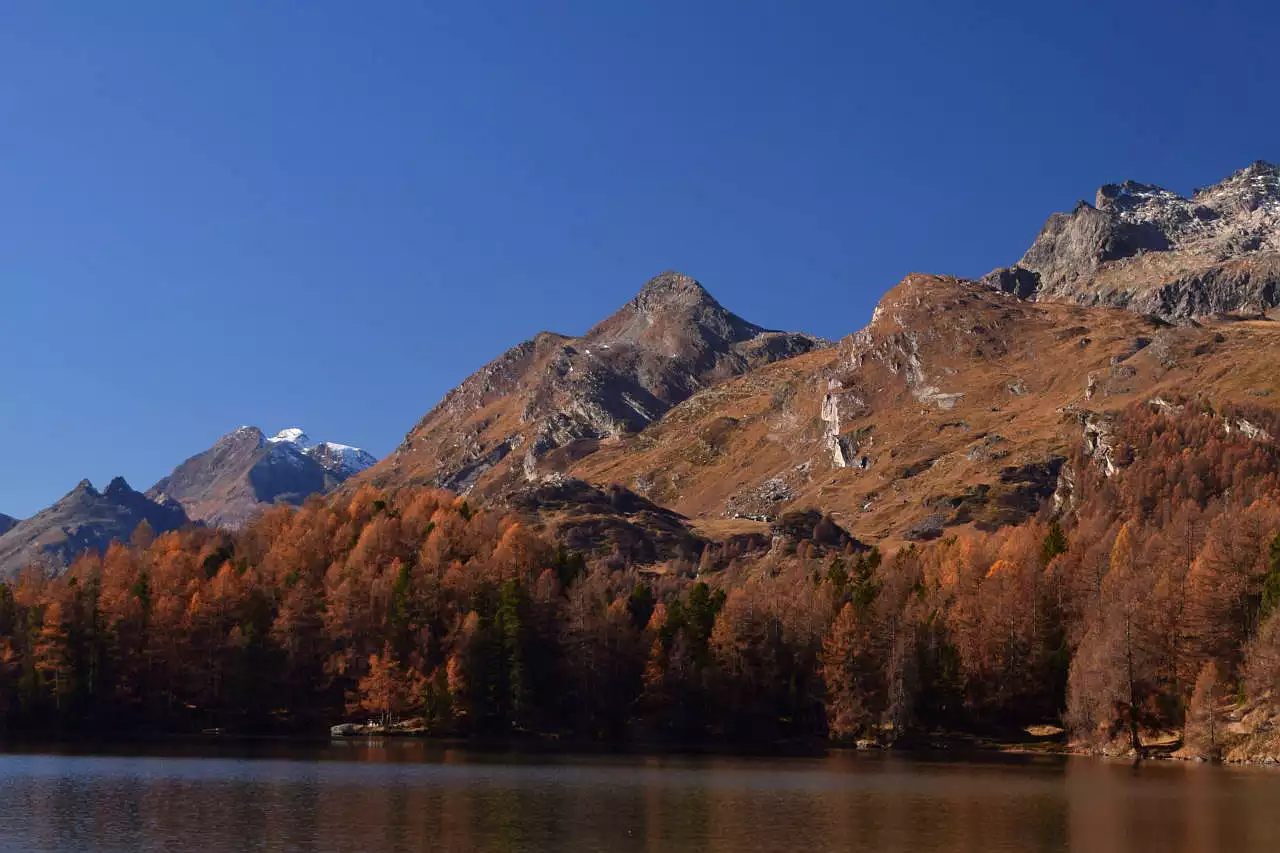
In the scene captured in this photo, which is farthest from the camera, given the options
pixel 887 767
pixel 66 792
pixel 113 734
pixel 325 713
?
pixel 325 713

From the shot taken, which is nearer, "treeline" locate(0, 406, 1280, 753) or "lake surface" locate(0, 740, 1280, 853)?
"lake surface" locate(0, 740, 1280, 853)

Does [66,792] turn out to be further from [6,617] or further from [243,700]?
[6,617]

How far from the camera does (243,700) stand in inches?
6496

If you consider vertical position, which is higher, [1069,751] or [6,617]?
[6,617]

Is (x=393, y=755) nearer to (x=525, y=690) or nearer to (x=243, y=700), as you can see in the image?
(x=525, y=690)

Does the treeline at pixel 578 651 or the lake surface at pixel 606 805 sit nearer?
the lake surface at pixel 606 805

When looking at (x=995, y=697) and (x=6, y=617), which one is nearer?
(x=995, y=697)

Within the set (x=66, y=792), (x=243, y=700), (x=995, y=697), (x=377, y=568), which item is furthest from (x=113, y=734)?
(x=995, y=697)

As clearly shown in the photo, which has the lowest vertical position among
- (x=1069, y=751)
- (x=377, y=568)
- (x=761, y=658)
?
(x=1069, y=751)

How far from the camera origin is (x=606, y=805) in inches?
3297

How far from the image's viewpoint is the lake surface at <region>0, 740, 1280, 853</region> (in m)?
67.1

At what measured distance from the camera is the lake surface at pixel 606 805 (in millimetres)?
67125

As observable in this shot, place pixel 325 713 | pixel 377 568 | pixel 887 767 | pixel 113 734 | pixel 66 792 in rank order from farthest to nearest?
pixel 377 568 → pixel 325 713 → pixel 113 734 → pixel 887 767 → pixel 66 792

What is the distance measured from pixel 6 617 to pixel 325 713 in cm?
4518
